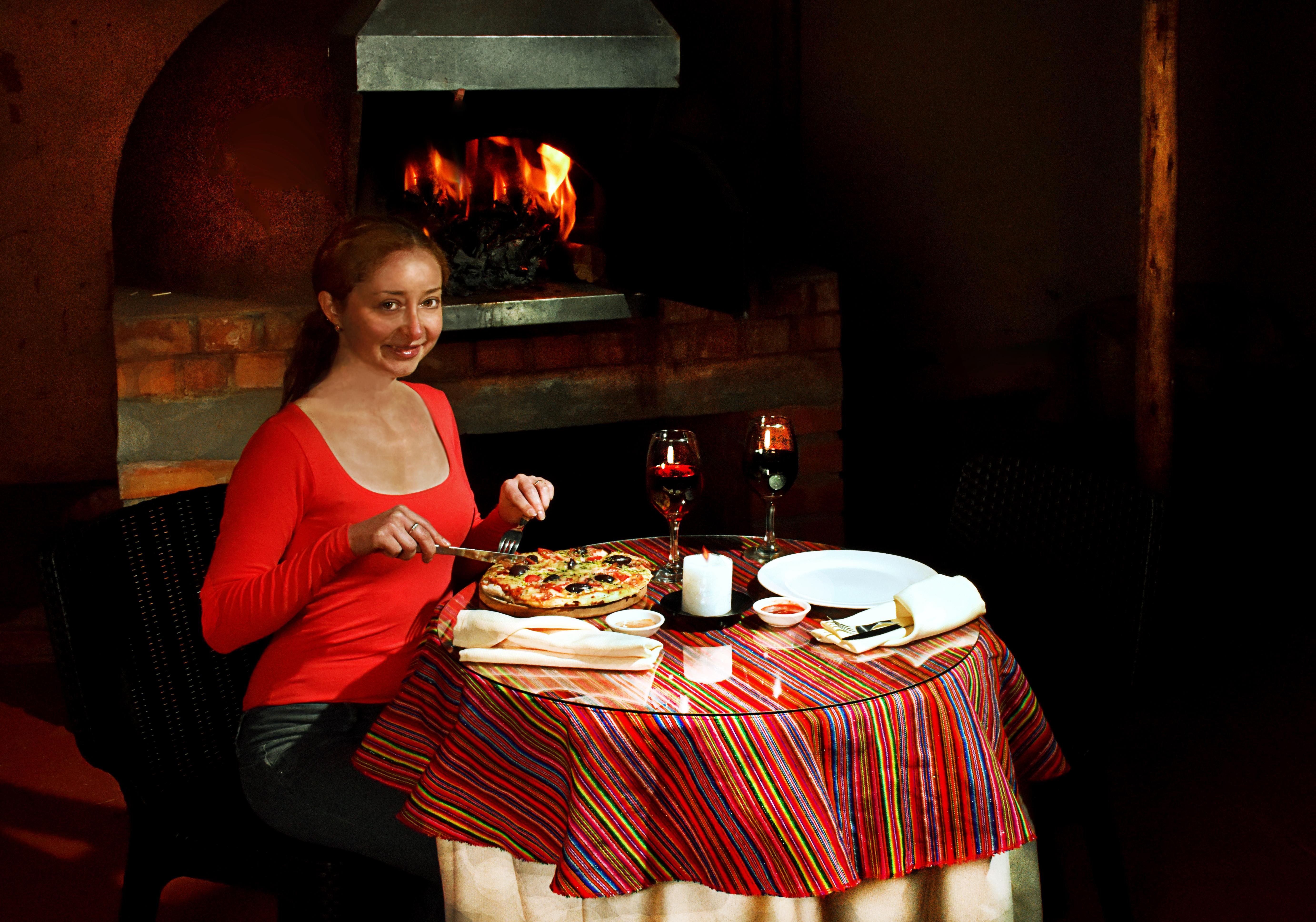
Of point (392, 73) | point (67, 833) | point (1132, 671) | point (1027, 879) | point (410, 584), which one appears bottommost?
point (67, 833)

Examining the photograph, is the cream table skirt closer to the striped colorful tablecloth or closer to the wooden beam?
the striped colorful tablecloth

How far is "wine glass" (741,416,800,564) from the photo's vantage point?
1.84 metres

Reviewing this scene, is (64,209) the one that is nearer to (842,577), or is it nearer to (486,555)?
(486,555)

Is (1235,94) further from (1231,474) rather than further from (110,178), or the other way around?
(110,178)

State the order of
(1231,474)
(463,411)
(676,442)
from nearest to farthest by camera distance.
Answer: (676,442), (463,411), (1231,474)

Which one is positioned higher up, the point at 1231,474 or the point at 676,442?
the point at 676,442

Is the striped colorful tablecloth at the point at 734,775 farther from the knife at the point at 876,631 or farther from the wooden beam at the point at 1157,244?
the wooden beam at the point at 1157,244

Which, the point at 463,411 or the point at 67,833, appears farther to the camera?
the point at 463,411

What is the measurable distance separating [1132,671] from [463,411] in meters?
1.90

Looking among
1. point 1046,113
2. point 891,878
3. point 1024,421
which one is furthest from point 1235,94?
point 891,878

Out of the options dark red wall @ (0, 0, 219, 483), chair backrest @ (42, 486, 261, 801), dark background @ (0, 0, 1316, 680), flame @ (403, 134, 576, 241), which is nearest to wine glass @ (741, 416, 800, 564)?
chair backrest @ (42, 486, 261, 801)

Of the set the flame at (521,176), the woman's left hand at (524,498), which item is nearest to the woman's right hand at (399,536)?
the woman's left hand at (524,498)

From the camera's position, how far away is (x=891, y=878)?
1.38 metres

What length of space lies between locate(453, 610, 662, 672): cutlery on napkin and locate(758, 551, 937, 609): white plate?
272 mm
